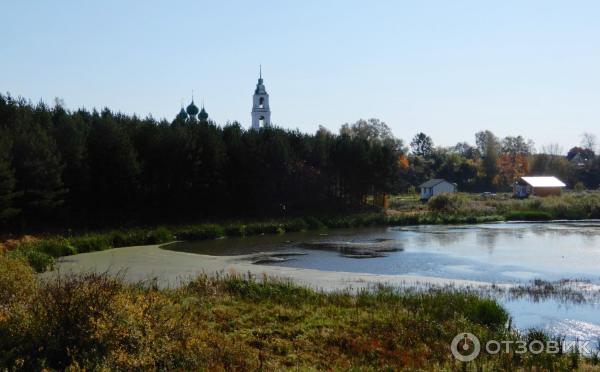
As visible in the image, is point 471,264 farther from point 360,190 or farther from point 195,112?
point 195,112

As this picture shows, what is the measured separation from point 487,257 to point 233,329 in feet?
60.7

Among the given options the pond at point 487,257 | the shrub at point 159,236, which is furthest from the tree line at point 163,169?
the pond at point 487,257

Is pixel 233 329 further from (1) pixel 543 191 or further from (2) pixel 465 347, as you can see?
(1) pixel 543 191

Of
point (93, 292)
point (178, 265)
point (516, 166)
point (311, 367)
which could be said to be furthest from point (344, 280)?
point (516, 166)

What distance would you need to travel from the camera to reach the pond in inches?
590

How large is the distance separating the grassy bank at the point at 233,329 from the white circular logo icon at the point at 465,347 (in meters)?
0.17

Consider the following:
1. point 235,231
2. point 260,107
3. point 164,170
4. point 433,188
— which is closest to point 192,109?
point 260,107

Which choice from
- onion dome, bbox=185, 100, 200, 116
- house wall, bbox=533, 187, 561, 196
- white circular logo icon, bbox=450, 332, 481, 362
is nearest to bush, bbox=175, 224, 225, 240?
white circular logo icon, bbox=450, 332, 481, 362

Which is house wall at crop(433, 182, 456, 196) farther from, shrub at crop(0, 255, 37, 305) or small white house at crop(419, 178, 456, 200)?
shrub at crop(0, 255, 37, 305)

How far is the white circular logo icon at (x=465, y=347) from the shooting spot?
9818 mm

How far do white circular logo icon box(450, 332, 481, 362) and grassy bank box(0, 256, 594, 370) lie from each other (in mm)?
174

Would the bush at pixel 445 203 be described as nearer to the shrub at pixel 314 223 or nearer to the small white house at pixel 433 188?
the shrub at pixel 314 223

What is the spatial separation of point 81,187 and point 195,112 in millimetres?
41800

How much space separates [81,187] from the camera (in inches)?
1407
